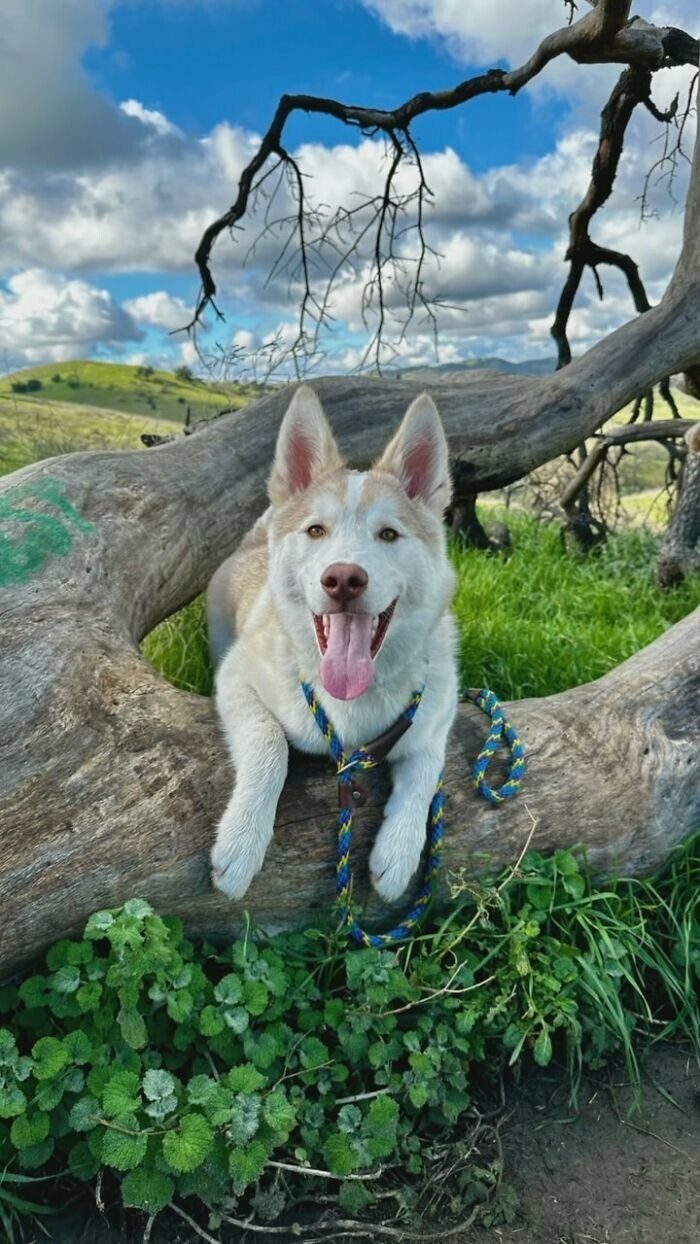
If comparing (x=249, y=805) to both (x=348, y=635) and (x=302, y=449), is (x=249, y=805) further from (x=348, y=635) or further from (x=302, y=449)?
(x=302, y=449)

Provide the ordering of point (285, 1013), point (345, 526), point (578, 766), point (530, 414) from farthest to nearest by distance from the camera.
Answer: point (530, 414), point (578, 766), point (285, 1013), point (345, 526)

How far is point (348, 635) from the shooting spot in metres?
2.54

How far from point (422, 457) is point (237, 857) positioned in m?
1.38

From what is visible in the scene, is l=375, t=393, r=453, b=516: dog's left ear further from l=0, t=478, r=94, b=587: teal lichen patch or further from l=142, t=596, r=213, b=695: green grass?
l=142, t=596, r=213, b=695: green grass

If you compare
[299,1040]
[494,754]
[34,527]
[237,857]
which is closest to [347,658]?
[237,857]

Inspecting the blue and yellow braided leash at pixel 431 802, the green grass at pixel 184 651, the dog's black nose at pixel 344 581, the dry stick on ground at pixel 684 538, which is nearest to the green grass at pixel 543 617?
the green grass at pixel 184 651

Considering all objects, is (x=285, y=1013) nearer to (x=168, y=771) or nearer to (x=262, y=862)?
(x=262, y=862)

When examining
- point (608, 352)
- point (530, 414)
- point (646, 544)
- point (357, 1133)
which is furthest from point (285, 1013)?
point (646, 544)

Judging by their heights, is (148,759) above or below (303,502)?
below

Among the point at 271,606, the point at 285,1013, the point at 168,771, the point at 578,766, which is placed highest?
the point at 271,606

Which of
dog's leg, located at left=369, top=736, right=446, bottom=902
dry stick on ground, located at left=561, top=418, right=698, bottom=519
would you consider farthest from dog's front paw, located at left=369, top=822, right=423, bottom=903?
dry stick on ground, located at left=561, top=418, right=698, bottom=519

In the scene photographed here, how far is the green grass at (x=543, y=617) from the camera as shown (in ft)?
16.2

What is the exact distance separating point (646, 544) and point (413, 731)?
6119 millimetres

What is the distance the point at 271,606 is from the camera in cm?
314
